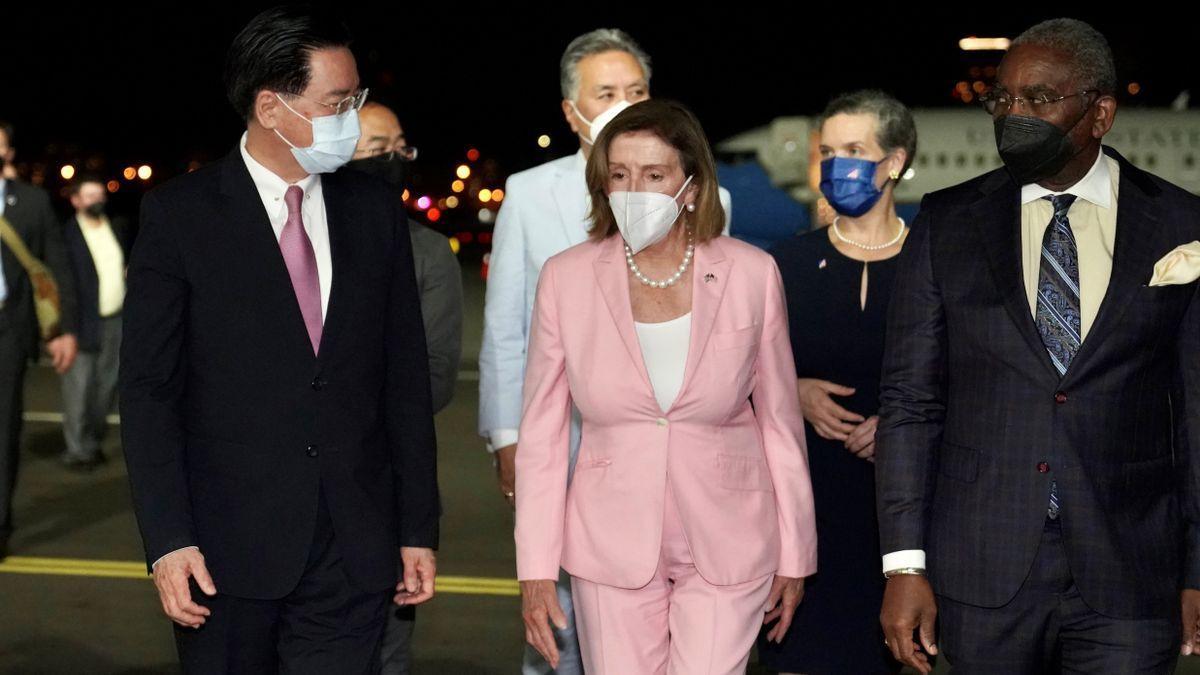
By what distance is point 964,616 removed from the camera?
365cm

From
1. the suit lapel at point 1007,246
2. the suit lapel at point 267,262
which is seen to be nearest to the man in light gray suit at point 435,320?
the suit lapel at point 267,262

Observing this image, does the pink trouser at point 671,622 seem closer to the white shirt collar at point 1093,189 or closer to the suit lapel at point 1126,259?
the suit lapel at point 1126,259

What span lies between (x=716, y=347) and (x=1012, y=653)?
0.96m

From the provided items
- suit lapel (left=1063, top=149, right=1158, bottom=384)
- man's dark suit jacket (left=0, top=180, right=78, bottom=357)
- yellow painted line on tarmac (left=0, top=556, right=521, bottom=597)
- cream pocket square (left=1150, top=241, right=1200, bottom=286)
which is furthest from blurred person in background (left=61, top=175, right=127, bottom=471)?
cream pocket square (left=1150, top=241, right=1200, bottom=286)

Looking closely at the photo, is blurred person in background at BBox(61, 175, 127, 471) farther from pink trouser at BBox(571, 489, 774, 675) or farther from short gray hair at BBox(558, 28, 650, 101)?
Answer: pink trouser at BBox(571, 489, 774, 675)

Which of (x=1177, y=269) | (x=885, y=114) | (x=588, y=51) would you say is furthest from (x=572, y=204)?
(x=1177, y=269)

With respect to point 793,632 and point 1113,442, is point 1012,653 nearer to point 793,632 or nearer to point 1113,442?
point 1113,442

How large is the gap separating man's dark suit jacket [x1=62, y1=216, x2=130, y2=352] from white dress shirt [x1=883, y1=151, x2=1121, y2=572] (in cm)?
923

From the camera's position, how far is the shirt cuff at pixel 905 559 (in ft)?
12.0

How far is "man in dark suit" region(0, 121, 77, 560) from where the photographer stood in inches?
336

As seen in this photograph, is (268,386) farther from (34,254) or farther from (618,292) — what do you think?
(34,254)

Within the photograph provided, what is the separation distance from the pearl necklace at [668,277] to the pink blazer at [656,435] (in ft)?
0.08

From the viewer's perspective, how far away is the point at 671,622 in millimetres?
3879

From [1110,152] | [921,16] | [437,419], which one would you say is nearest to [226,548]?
[1110,152]
